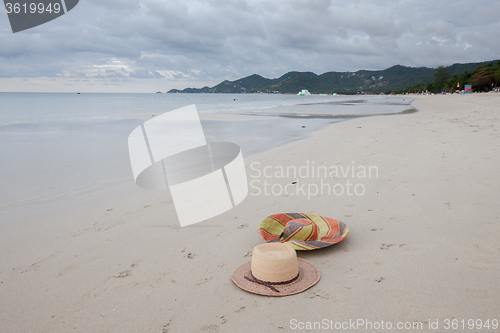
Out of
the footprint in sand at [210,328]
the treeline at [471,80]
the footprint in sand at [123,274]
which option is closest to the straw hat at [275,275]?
the footprint in sand at [210,328]

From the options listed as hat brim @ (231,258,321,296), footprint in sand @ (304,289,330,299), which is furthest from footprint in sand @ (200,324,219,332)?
footprint in sand @ (304,289,330,299)

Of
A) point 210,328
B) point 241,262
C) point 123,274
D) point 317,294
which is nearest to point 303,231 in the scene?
point 241,262

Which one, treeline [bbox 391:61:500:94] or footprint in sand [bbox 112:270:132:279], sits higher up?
treeline [bbox 391:61:500:94]

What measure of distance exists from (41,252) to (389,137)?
985 cm

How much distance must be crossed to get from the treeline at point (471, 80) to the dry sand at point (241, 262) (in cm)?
7241

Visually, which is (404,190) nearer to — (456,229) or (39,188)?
(456,229)

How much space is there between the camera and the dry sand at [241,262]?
232 cm

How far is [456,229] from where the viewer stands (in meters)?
3.39

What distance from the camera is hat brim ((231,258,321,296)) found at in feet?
8.37

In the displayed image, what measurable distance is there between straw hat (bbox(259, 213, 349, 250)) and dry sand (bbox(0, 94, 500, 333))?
0.13m

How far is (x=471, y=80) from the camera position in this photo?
7038cm

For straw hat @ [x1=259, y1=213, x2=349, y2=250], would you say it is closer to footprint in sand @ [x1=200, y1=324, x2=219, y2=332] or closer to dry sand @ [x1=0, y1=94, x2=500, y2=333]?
dry sand @ [x1=0, y1=94, x2=500, y2=333]

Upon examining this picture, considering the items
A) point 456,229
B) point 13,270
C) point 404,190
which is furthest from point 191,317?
point 404,190

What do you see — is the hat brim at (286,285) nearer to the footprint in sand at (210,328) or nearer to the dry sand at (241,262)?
the dry sand at (241,262)
